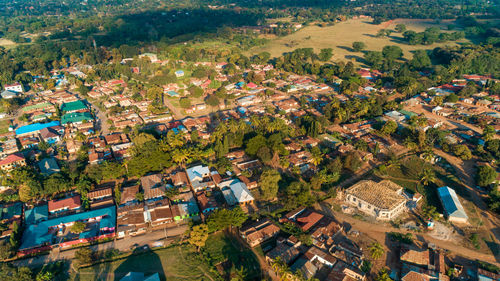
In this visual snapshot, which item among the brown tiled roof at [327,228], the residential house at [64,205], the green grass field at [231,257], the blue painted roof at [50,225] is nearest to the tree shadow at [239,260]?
the green grass field at [231,257]

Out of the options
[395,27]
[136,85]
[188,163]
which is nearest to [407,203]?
[188,163]

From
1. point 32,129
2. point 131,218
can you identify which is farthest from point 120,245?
point 32,129

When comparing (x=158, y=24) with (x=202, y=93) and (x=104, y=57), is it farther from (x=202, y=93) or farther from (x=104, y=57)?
(x=202, y=93)

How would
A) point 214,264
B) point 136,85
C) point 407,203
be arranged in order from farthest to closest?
point 136,85, point 407,203, point 214,264

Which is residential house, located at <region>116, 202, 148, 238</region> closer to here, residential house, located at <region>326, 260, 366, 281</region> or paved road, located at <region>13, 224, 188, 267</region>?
paved road, located at <region>13, 224, 188, 267</region>

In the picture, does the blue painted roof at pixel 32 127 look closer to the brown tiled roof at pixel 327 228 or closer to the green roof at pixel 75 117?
the green roof at pixel 75 117

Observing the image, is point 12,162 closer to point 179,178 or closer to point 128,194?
point 128,194
